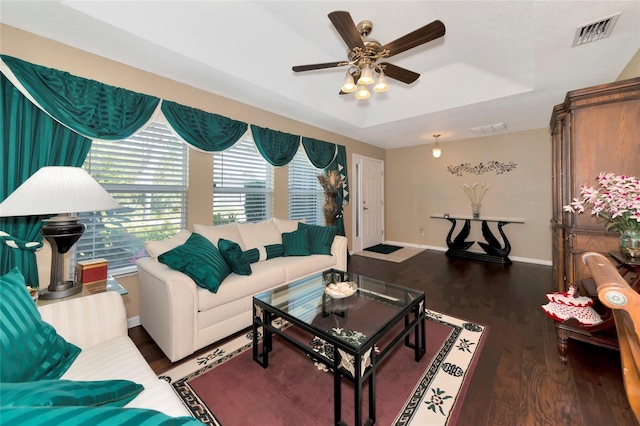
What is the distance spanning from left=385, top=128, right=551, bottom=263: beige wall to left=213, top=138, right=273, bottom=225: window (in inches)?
148

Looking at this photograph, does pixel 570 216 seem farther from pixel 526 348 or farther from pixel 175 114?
pixel 175 114

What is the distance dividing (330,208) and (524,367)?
125 inches

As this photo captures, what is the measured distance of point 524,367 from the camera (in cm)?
182

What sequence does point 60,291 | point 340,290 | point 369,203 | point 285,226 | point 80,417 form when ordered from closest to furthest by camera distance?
point 80,417
point 60,291
point 340,290
point 285,226
point 369,203

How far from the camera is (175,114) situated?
269cm

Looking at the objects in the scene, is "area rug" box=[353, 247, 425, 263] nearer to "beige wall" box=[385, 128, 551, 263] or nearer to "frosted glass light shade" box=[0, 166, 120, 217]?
"beige wall" box=[385, 128, 551, 263]

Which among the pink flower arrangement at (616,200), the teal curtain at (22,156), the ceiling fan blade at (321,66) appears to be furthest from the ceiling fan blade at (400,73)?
the teal curtain at (22,156)

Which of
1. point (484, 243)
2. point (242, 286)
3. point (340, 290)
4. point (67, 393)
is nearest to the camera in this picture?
point (67, 393)

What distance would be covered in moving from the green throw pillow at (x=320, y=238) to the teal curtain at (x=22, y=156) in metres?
2.46

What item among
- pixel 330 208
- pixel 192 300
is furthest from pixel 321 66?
pixel 330 208

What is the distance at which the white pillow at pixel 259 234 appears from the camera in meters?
3.00

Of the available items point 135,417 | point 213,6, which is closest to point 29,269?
point 135,417

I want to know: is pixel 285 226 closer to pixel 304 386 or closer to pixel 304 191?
pixel 304 191

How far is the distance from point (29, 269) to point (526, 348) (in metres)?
3.94
